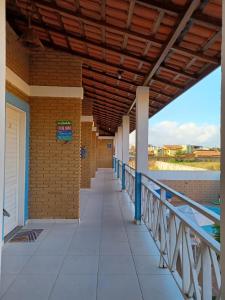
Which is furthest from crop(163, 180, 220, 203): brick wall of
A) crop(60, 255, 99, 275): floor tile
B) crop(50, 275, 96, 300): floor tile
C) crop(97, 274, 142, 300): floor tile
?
crop(50, 275, 96, 300): floor tile

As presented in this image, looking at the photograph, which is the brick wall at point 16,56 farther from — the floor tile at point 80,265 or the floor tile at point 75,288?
the floor tile at point 75,288

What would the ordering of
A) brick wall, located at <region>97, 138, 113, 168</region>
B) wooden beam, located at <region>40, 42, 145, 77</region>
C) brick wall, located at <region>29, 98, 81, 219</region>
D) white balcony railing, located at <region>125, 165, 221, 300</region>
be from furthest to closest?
brick wall, located at <region>97, 138, 113, 168</region>
brick wall, located at <region>29, 98, 81, 219</region>
wooden beam, located at <region>40, 42, 145, 77</region>
white balcony railing, located at <region>125, 165, 221, 300</region>

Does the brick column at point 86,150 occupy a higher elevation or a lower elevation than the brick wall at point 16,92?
lower

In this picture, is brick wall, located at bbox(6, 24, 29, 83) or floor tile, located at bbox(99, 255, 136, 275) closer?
floor tile, located at bbox(99, 255, 136, 275)

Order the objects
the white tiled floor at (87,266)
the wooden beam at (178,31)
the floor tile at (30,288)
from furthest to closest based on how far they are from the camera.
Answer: the white tiled floor at (87,266) < the floor tile at (30,288) < the wooden beam at (178,31)

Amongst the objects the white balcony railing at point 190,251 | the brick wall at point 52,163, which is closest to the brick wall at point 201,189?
the brick wall at point 52,163

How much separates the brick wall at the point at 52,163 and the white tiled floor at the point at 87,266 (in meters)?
0.34

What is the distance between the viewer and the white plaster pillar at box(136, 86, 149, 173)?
640 centimetres

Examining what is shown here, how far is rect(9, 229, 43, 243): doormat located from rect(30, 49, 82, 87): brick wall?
2724 mm

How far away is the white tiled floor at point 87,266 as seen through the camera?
10.2 ft

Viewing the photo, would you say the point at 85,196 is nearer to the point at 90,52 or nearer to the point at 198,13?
the point at 90,52

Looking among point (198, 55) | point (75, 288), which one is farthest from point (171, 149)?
point (75, 288)

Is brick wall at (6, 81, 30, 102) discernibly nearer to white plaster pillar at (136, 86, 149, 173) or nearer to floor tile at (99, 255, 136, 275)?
white plaster pillar at (136, 86, 149, 173)

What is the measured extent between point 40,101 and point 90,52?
133 centimetres
